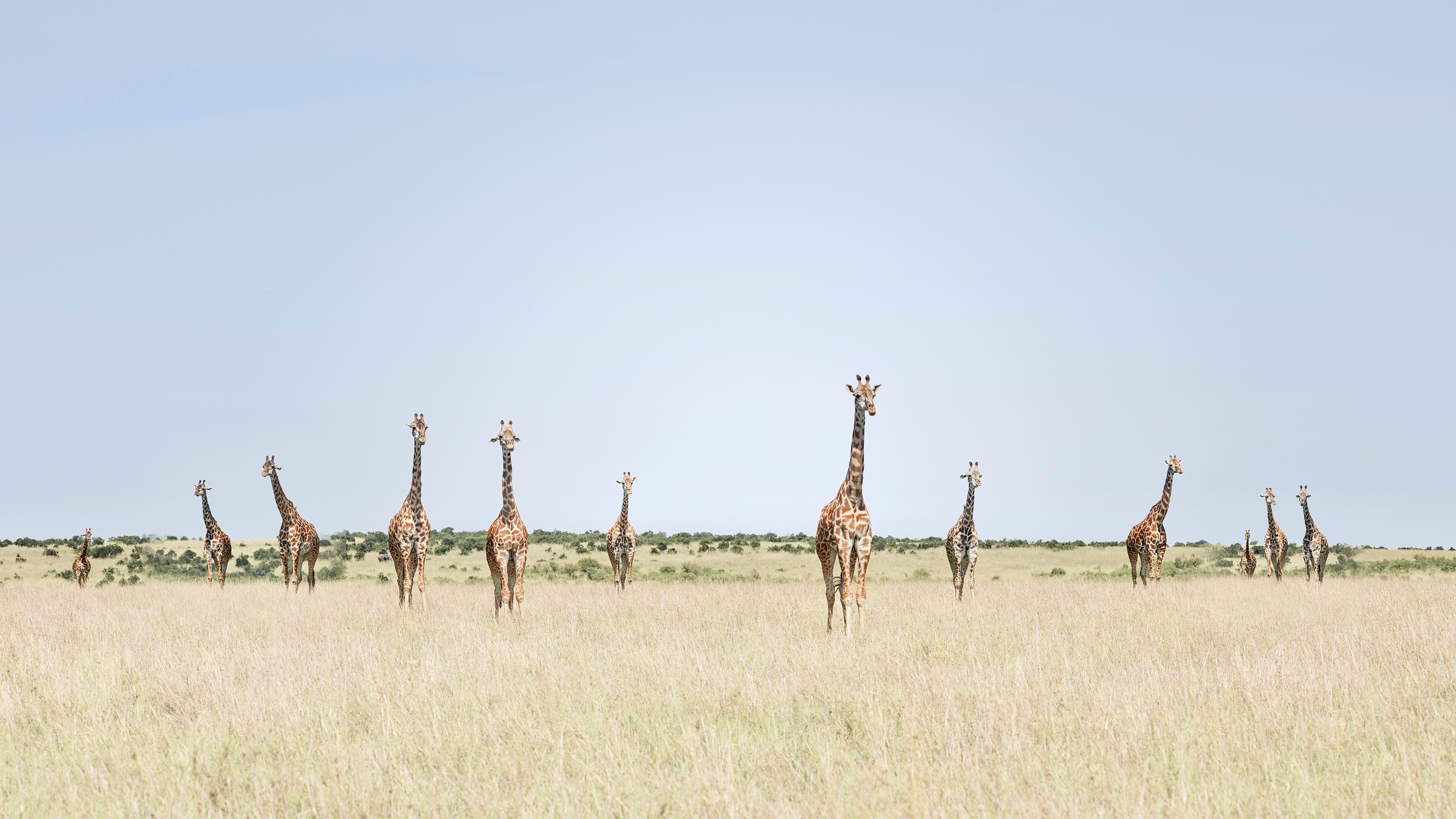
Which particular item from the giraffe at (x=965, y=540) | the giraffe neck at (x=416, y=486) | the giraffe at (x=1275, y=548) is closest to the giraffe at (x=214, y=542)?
the giraffe neck at (x=416, y=486)

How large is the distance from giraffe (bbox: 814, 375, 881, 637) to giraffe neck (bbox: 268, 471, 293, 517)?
48.1 feet

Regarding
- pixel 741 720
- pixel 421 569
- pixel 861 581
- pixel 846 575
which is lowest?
pixel 741 720

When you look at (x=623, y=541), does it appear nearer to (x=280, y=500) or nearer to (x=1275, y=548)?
(x=280, y=500)

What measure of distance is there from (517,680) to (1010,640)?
6.33m

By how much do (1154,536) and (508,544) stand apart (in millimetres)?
15378

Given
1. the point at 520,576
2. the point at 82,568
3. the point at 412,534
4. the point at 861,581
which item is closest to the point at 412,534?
the point at 412,534

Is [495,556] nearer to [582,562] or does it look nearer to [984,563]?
[582,562]

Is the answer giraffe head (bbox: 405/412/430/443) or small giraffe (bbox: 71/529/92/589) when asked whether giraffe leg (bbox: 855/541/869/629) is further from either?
small giraffe (bbox: 71/529/92/589)

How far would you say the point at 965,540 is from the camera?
21547 millimetres

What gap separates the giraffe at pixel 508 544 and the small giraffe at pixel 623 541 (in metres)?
7.15

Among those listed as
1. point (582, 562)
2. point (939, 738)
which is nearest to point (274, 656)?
point (939, 738)

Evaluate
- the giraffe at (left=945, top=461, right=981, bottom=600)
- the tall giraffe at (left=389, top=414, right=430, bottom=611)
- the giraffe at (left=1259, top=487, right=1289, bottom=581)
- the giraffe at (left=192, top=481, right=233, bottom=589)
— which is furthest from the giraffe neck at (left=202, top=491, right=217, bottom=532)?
the giraffe at (left=1259, top=487, right=1289, bottom=581)

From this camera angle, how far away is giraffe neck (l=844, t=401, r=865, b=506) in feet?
46.2

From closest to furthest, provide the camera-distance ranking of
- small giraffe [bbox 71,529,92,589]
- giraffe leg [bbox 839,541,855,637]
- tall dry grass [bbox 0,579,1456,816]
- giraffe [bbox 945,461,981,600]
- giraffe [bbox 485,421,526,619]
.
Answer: tall dry grass [bbox 0,579,1456,816] → giraffe leg [bbox 839,541,855,637] → giraffe [bbox 485,421,526,619] → giraffe [bbox 945,461,981,600] → small giraffe [bbox 71,529,92,589]
